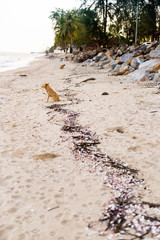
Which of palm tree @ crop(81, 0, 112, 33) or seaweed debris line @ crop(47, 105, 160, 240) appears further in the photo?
palm tree @ crop(81, 0, 112, 33)

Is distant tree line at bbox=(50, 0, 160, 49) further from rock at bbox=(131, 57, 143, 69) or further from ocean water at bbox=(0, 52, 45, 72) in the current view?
rock at bbox=(131, 57, 143, 69)

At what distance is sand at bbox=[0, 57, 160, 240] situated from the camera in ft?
8.23

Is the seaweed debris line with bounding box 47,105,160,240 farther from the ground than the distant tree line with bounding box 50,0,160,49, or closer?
closer

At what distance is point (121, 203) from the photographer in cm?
273

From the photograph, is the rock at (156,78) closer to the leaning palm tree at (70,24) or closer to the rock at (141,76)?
the rock at (141,76)

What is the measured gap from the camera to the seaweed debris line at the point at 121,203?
2281mm

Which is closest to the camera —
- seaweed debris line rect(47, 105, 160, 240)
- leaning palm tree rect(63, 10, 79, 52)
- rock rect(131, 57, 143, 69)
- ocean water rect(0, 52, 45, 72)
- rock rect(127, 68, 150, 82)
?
seaweed debris line rect(47, 105, 160, 240)

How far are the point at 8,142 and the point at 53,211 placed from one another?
2.68 meters

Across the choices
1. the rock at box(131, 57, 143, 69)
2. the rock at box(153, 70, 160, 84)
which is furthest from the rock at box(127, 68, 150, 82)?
the rock at box(131, 57, 143, 69)

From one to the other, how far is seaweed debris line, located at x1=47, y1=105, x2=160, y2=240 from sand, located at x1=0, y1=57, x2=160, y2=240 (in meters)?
0.12

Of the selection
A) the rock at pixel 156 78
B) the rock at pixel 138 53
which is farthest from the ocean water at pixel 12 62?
the rock at pixel 156 78

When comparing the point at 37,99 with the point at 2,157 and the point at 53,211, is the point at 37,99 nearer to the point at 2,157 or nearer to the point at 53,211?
A: the point at 2,157

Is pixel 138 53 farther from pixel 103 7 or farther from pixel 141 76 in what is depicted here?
pixel 103 7

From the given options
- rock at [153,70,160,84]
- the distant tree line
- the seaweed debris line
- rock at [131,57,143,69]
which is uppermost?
the distant tree line
